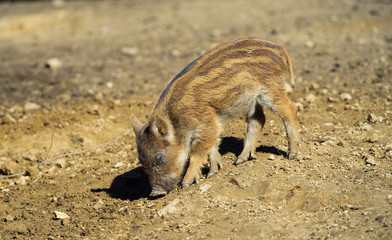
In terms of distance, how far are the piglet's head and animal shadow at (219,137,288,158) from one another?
991mm

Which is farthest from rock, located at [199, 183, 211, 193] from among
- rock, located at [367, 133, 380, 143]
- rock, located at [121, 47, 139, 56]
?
rock, located at [121, 47, 139, 56]

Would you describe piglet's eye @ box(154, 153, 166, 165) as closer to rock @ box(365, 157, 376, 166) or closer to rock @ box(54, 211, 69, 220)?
rock @ box(54, 211, 69, 220)

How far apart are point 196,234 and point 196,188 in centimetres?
89

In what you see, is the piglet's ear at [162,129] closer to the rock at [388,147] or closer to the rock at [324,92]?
the rock at [388,147]

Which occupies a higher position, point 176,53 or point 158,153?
point 158,153

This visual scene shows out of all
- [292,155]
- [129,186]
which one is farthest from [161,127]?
[292,155]

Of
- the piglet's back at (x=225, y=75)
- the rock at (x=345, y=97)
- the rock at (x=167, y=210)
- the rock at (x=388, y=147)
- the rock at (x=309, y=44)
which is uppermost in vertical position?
the piglet's back at (x=225, y=75)

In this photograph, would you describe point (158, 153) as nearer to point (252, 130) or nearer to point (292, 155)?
point (252, 130)

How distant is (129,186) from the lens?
5914 mm

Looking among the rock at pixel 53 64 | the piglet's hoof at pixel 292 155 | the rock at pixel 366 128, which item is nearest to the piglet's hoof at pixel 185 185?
the piglet's hoof at pixel 292 155

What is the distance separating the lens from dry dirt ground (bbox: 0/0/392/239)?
464 cm

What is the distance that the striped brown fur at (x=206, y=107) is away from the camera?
527cm

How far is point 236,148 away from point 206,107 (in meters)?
1.11

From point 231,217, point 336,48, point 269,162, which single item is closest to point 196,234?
point 231,217
